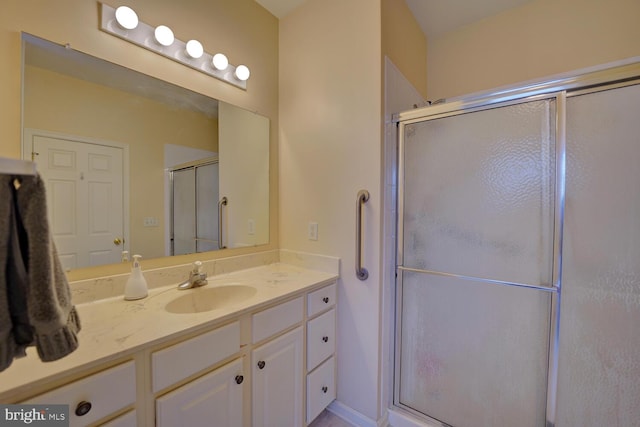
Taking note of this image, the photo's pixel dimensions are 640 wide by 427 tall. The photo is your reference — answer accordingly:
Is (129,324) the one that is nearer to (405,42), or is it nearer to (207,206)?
(207,206)

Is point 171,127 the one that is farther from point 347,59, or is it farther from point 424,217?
point 424,217

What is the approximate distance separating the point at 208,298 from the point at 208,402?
1.63 feet

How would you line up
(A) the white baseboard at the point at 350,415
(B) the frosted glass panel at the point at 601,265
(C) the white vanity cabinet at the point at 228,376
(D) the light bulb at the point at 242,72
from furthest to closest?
(D) the light bulb at the point at 242,72
(A) the white baseboard at the point at 350,415
(B) the frosted glass panel at the point at 601,265
(C) the white vanity cabinet at the point at 228,376

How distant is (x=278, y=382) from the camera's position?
125cm

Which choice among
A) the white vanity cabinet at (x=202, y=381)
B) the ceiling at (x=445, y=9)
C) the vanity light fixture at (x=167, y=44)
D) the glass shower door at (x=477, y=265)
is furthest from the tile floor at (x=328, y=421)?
the ceiling at (x=445, y=9)

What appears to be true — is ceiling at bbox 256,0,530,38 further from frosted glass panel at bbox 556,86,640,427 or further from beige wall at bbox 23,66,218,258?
frosted glass panel at bbox 556,86,640,427

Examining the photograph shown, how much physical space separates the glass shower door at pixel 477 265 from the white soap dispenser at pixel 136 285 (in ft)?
4.37

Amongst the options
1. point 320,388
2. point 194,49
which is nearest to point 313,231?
point 320,388

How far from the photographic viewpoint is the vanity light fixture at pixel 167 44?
116cm

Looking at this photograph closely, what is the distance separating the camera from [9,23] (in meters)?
0.94

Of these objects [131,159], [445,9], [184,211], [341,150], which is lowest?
[184,211]

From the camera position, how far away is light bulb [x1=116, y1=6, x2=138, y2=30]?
1154mm

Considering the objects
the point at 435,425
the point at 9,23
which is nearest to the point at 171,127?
the point at 9,23

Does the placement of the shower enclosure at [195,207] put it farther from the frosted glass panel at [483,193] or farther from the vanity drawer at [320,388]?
the frosted glass panel at [483,193]
